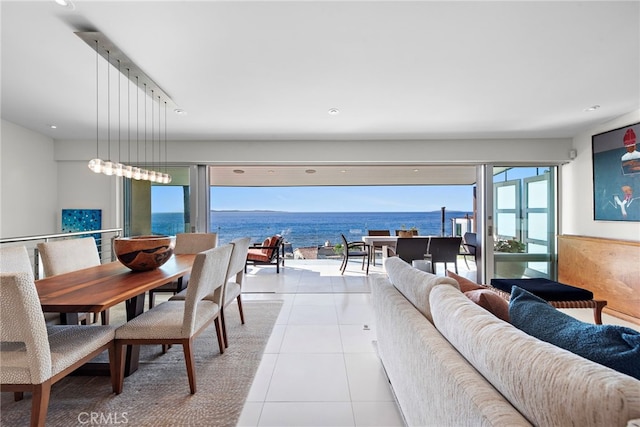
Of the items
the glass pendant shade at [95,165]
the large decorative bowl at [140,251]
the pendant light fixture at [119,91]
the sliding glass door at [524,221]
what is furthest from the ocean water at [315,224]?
the glass pendant shade at [95,165]

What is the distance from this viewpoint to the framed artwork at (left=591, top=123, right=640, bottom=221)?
11.6ft

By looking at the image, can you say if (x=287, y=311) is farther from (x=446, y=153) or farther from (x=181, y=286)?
(x=446, y=153)

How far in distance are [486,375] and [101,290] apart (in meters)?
2.06

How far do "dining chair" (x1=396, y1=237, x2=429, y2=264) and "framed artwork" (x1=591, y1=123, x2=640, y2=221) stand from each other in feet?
7.07

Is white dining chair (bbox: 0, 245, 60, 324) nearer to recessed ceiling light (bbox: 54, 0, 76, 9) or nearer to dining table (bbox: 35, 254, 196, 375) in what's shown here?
dining table (bbox: 35, 254, 196, 375)

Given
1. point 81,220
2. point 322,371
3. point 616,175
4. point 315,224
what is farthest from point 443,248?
point 315,224

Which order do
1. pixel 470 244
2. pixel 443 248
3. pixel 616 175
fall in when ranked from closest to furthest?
pixel 616 175, pixel 443 248, pixel 470 244

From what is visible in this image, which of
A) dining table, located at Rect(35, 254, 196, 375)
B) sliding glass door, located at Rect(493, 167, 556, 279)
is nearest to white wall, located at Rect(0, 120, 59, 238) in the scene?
dining table, located at Rect(35, 254, 196, 375)

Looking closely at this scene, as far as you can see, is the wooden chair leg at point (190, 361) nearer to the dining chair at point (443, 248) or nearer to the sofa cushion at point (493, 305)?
the sofa cushion at point (493, 305)

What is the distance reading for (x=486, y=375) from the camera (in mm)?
913

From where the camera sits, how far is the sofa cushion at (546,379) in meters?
0.61

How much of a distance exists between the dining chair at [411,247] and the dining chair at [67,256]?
3.78 meters

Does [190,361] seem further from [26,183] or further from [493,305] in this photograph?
[26,183]

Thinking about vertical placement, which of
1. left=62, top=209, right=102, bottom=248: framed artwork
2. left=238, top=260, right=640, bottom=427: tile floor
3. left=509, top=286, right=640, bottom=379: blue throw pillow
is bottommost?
left=238, top=260, right=640, bottom=427: tile floor
